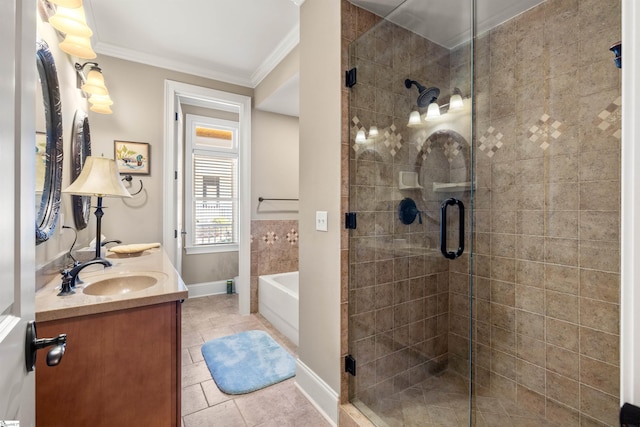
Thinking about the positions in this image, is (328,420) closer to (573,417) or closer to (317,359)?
(317,359)

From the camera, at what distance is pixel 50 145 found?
60.8 inches

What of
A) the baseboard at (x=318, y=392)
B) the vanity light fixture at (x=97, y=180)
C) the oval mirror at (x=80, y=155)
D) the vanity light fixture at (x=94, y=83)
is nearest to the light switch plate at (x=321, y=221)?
the baseboard at (x=318, y=392)

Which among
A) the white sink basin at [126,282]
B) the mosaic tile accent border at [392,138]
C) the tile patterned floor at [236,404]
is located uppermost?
the mosaic tile accent border at [392,138]

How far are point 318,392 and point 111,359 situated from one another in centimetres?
118

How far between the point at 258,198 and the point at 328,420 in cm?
228

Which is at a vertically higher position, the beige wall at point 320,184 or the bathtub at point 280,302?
the beige wall at point 320,184

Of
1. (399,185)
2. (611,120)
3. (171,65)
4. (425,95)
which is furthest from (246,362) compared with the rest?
(171,65)

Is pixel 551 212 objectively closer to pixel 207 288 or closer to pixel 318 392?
pixel 318 392

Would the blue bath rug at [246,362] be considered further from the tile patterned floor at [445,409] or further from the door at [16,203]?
the door at [16,203]

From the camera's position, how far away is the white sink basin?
153 centimetres

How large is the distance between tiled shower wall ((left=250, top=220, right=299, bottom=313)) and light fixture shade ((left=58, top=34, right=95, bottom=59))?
200cm

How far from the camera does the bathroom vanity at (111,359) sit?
3.55 ft

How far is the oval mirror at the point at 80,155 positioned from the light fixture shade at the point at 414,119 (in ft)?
7.54

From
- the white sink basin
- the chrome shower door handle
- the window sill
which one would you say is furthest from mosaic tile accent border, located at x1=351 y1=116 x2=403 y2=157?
the window sill
